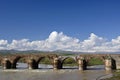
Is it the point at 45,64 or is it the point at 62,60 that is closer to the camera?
the point at 62,60

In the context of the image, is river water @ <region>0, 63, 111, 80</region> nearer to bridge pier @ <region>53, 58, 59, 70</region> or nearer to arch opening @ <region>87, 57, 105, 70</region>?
bridge pier @ <region>53, 58, 59, 70</region>

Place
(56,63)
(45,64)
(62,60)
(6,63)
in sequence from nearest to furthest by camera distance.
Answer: (56,63) → (62,60) → (6,63) → (45,64)

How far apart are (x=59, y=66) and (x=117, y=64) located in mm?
18502

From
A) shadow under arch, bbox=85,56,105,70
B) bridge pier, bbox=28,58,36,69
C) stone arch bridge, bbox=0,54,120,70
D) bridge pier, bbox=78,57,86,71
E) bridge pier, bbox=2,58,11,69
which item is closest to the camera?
stone arch bridge, bbox=0,54,120,70

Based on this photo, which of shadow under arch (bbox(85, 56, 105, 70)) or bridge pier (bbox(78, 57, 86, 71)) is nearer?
bridge pier (bbox(78, 57, 86, 71))

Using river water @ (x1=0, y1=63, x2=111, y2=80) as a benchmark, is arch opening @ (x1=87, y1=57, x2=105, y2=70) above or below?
above

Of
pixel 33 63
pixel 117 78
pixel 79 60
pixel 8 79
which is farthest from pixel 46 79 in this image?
pixel 33 63

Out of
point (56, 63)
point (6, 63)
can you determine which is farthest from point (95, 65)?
point (6, 63)

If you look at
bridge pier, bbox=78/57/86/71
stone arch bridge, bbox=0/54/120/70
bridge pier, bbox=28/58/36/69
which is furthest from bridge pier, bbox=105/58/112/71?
bridge pier, bbox=28/58/36/69

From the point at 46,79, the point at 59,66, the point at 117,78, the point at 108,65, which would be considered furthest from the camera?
the point at 59,66

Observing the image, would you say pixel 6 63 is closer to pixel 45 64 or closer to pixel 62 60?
pixel 62 60

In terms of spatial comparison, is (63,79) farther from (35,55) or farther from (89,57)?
(35,55)

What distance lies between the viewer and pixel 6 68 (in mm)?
101438

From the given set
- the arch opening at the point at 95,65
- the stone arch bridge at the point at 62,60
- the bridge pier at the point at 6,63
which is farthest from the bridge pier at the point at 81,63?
the bridge pier at the point at 6,63
